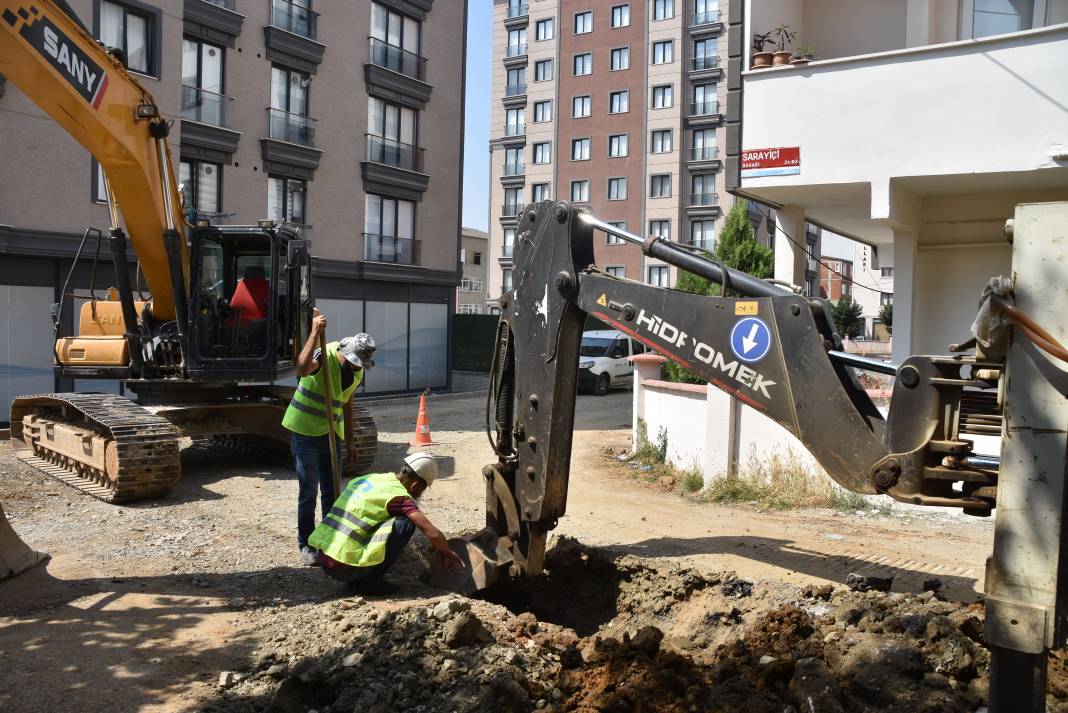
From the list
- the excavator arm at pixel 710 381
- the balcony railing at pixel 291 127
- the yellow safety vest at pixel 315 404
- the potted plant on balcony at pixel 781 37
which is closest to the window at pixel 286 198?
the balcony railing at pixel 291 127

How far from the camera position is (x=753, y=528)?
8.21 metres

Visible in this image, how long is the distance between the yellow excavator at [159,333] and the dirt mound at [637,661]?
479 cm

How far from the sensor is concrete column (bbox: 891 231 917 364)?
10.6 m

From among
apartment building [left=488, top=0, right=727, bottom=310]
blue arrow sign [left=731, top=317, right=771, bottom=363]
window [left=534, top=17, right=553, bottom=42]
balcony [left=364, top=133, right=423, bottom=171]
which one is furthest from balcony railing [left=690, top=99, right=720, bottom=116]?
blue arrow sign [left=731, top=317, right=771, bottom=363]

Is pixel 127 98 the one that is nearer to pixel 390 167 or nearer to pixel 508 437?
pixel 508 437

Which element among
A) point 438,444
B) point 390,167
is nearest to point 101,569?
point 438,444

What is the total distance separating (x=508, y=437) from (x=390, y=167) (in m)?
18.3

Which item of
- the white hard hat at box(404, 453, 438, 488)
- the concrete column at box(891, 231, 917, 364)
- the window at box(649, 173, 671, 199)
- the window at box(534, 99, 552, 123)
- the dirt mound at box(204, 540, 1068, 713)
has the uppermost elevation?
the window at box(534, 99, 552, 123)

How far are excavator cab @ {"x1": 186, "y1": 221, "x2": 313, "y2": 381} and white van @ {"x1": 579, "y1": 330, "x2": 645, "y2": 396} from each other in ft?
42.3

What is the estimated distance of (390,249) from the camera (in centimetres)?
2305

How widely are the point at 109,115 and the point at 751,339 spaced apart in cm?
710

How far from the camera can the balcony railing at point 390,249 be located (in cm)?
2247

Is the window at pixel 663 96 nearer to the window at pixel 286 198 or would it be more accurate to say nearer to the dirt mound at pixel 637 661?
the window at pixel 286 198

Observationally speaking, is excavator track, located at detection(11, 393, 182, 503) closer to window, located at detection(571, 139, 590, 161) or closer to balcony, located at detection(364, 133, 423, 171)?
balcony, located at detection(364, 133, 423, 171)
